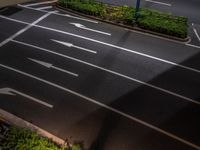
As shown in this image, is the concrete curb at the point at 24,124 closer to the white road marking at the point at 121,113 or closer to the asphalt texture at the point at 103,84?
the asphalt texture at the point at 103,84

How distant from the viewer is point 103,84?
15.7m

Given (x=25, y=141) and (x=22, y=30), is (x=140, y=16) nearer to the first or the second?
(x=22, y=30)

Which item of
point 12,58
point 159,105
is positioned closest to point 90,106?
point 159,105

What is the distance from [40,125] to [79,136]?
1.83 metres

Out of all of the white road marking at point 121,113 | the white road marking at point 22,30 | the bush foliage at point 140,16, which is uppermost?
the bush foliage at point 140,16

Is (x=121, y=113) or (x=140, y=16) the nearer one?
(x=121, y=113)

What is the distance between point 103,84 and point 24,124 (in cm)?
496

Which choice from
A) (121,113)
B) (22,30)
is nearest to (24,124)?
(121,113)

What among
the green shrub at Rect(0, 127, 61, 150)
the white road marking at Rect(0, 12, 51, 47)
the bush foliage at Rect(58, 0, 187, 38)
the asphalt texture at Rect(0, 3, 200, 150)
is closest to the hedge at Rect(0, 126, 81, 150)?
the green shrub at Rect(0, 127, 61, 150)

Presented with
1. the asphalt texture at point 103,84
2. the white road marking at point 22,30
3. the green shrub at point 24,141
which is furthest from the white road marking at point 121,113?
the green shrub at point 24,141

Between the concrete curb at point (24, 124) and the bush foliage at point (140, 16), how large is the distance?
1249cm

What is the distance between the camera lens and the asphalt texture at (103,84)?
1283cm

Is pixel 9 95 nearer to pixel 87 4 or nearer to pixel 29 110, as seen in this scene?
pixel 29 110

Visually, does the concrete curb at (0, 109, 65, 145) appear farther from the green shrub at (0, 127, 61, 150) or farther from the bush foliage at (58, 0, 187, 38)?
the bush foliage at (58, 0, 187, 38)
